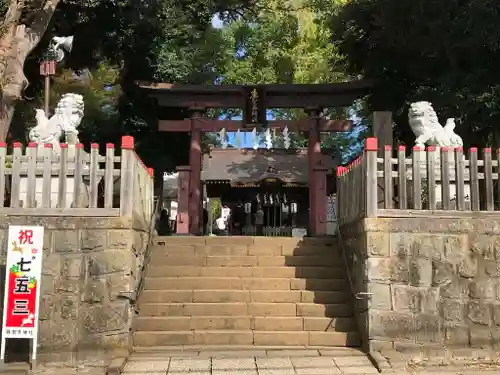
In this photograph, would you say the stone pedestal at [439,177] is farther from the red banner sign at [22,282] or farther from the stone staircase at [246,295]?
the red banner sign at [22,282]

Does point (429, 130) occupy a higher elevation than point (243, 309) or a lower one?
higher

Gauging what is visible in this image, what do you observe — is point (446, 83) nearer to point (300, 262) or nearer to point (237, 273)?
point (300, 262)

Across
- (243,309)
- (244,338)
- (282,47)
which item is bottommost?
(244,338)

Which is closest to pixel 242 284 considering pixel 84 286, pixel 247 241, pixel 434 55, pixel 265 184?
pixel 247 241

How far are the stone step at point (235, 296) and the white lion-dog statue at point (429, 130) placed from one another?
8.99 feet

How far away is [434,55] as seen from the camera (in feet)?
37.8

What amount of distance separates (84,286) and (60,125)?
2906mm

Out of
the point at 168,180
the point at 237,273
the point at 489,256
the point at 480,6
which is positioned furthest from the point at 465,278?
the point at 168,180

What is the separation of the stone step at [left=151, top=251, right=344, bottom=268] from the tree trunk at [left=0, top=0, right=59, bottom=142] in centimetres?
394

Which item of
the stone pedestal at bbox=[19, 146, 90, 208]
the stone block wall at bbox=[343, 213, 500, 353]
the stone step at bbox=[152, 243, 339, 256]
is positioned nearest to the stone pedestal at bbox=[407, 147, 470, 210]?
the stone block wall at bbox=[343, 213, 500, 353]

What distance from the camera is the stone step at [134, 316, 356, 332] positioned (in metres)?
7.51

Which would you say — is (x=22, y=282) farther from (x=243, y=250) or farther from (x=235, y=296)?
(x=243, y=250)

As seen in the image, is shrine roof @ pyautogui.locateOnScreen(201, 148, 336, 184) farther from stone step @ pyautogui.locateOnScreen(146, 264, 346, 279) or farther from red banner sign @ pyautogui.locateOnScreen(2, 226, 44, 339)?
red banner sign @ pyautogui.locateOnScreen(2, 226, 44, 339)

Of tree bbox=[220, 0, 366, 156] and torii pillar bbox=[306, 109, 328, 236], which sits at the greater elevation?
tree bbox=[220, 0, 366, 156]
